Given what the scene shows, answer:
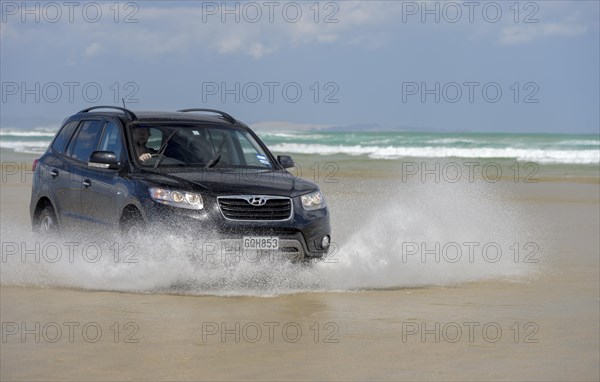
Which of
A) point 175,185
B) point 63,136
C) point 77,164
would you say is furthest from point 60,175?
point 175,185

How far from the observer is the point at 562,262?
13.3 metres

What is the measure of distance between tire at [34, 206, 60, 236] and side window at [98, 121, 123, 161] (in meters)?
0.97

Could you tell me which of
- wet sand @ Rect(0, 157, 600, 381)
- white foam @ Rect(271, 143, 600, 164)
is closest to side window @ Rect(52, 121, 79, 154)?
wet sand @ Rect(0, 157, 600, 381)

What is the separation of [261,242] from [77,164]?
8.25ft

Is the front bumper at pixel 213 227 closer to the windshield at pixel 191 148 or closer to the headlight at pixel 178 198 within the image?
the headlight at pixel 178 198

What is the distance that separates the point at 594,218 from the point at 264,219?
413 inches

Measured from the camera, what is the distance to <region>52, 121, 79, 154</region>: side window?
12.3 meters

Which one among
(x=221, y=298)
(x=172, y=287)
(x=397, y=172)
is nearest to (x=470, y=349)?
(x=221, y=298)

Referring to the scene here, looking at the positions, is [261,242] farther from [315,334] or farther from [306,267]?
[315,334]

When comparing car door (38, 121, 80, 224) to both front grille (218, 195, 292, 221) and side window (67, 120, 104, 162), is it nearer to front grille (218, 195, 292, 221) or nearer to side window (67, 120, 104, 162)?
side window (67, 120, 104, 162)

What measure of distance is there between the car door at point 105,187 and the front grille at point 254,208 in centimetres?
103

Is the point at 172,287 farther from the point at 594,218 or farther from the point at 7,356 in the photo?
the point at 594,218

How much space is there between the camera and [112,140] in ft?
37.8

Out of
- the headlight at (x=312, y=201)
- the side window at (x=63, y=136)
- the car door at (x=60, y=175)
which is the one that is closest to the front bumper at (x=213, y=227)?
the headlight at (x=312, y=201)
